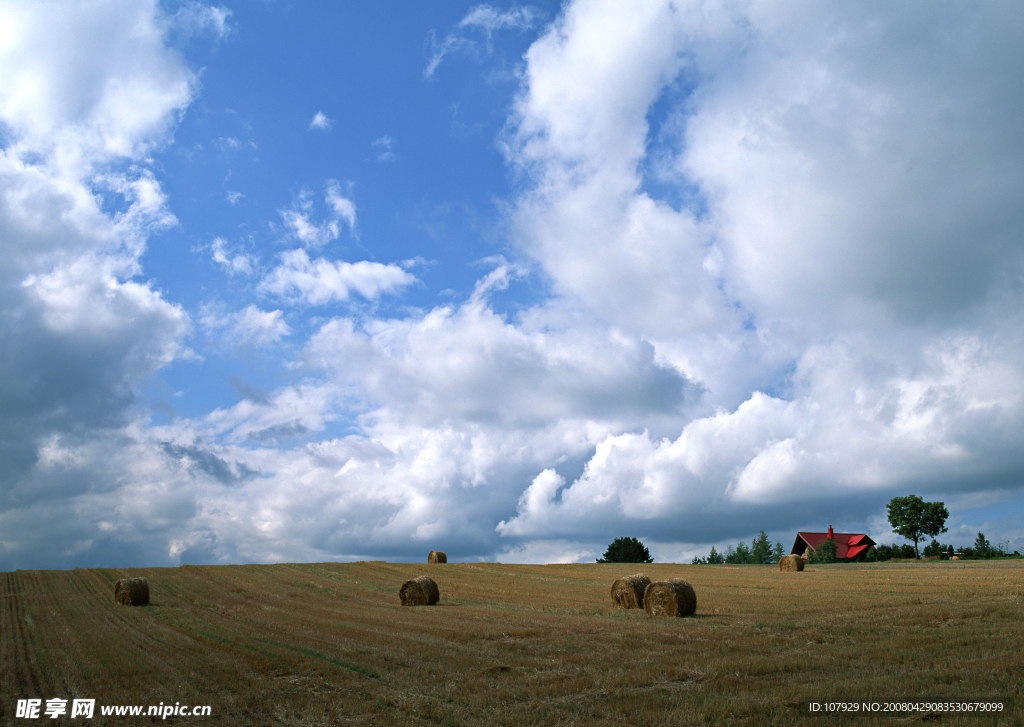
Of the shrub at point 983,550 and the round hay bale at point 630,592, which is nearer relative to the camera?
the round hay bale at point 630,592

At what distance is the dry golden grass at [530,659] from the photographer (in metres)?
9.45

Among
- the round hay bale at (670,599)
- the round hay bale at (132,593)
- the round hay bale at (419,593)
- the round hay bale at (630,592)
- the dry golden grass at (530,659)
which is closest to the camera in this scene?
the dry golden grass at (530,659)

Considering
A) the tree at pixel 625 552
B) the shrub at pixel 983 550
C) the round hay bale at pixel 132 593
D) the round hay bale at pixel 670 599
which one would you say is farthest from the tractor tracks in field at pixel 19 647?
the shrub at pixel 983 550

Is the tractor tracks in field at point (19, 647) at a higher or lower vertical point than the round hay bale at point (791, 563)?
higher

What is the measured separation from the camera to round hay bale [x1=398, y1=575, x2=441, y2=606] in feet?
88.1

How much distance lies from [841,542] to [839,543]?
1.22 meters

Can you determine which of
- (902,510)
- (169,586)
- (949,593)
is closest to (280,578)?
(169,586)

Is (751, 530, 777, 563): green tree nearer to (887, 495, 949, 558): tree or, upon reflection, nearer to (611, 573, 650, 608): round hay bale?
(887, 495, 949, 558): tree

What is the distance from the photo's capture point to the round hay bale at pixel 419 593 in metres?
26.8

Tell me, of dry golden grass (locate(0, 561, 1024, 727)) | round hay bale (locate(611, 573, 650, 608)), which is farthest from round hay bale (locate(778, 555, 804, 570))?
round hay bale (locate(611, 573, 650, 608))

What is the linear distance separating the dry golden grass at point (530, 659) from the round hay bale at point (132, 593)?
119cm

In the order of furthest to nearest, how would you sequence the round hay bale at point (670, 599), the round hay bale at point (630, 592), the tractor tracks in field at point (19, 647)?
1. the round hay bale at point (630, 592)
2. the round hay bale at point (670, 599)
3. the tractor tracks in field at point (19, 647)

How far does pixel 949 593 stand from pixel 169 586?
38.4m

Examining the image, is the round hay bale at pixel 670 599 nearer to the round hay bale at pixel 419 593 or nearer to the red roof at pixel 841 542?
the round hay bale at pixel 419 593
